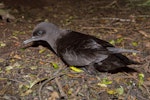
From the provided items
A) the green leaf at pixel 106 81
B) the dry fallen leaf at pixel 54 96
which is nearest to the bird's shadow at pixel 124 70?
the green leaf at pixel 106 81

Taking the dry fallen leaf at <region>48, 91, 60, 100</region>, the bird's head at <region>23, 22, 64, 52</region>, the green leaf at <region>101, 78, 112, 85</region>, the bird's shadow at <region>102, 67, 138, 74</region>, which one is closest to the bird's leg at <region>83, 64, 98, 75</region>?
the green leaf at <region>101, 78, 112, 85</region>

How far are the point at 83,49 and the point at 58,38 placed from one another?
26.6 inches

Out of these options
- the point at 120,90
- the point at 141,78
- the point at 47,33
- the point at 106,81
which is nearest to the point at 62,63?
the point at 47,33

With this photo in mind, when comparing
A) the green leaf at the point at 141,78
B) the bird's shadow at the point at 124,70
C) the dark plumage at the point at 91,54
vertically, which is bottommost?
the green leaf at the point at 141,78

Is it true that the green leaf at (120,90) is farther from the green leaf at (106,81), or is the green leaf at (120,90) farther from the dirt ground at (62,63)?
the green leaf at (106,81)

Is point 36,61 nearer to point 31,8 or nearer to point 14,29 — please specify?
point 14,29

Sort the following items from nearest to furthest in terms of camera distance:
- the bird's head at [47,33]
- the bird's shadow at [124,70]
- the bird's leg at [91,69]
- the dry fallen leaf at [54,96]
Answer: the dry fallen leaf at [54,96]
the bird's leg at [91,69]
the bird's shadow at [124,70]
the bird's head at [47,33]

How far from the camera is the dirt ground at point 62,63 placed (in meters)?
4.47

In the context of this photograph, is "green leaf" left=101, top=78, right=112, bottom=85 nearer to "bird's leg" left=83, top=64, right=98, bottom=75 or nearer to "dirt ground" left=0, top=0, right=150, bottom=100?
"dirt ground" left=0, top=0, right=150, bottom=100

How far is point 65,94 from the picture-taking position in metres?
4.36

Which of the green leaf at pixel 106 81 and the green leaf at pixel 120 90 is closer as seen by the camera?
the green leaf at pixel 120 90

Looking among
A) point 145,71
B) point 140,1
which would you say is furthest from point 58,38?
point 140,1

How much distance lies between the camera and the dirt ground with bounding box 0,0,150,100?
4.47 metres

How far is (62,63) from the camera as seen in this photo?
5.18 metres
